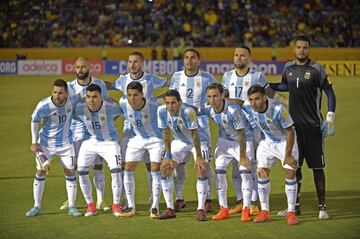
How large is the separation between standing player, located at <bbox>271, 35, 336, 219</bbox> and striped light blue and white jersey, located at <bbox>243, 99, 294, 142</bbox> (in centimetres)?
47

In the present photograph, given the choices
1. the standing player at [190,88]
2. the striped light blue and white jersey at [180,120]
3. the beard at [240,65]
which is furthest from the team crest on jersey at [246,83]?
the striped light blue and white jersey at [180,120]

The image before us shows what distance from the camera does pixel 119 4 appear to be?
138ft

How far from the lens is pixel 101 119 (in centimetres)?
1073

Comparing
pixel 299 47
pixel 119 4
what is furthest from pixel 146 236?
pixel 119 4

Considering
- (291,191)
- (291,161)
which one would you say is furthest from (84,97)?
(291,191)

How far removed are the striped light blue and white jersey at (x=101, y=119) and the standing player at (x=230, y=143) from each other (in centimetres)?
141

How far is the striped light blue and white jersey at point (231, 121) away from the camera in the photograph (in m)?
10.2

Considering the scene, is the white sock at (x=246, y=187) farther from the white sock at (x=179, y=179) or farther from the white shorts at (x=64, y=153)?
the white shorts at (x=64, y=153)

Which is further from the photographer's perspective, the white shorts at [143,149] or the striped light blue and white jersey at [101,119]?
the striped light blue and white jersey at [101,119]

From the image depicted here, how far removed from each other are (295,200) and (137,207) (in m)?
2.52

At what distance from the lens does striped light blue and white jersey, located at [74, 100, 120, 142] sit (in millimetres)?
10719

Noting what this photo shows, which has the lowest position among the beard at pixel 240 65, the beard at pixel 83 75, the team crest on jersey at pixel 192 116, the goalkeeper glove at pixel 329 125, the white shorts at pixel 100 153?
the white shorts at pixel 100 153

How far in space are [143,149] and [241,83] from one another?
69.8 inches

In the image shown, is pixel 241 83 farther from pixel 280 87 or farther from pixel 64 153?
pixel 64 153
